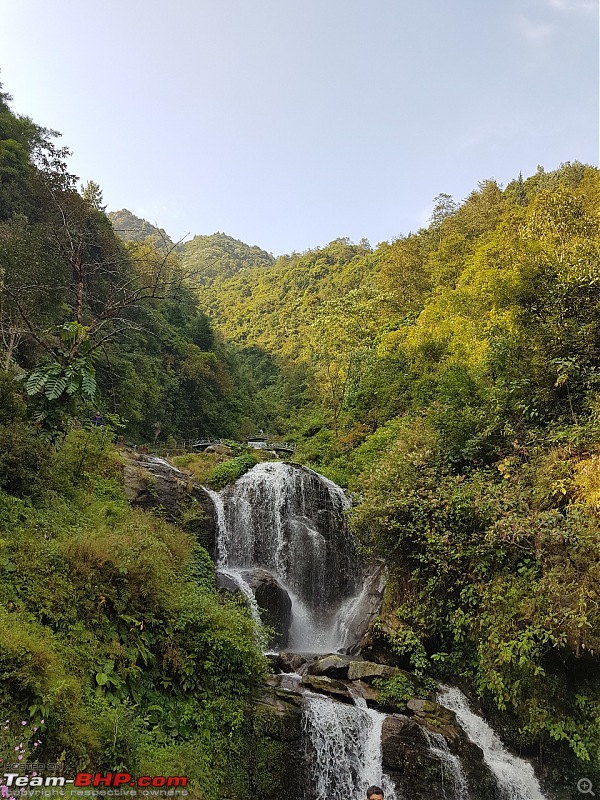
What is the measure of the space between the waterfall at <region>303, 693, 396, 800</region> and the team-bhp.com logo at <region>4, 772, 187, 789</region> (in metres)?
2.49

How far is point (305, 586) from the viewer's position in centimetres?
1441

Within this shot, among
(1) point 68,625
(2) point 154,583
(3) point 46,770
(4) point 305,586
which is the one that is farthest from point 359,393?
(3) point 46,770

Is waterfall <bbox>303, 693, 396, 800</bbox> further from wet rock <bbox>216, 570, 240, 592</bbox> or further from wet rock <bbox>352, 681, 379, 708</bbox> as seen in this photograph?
wet rock <bbox>216, 570, 240, 592</bbox>

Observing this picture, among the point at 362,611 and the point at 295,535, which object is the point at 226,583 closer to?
the point at 362,611

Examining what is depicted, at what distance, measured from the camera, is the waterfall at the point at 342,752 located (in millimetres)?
7238

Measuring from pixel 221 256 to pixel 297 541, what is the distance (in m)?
71.7

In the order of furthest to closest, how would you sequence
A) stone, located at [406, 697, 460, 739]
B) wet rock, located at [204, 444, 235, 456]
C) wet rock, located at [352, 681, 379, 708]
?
wet rock, located at [204, 444, 235, 456] < wet rock, located at [352, 681, 379, 708] < stone, located at [406, 697, 460, 739]

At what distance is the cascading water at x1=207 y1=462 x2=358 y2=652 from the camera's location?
13852mm

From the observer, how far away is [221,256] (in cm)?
8000

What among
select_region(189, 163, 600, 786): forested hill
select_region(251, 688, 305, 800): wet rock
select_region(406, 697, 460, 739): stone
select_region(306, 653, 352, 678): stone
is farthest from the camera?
select_region(306, 653, 352, 678): stone

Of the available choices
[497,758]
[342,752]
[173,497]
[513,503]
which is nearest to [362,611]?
[497,758]

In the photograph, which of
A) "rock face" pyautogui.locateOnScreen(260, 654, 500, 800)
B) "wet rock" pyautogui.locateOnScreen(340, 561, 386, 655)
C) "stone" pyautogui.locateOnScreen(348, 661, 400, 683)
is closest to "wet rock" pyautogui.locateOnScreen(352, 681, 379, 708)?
"rock face" pyautogui.locateOnScreen(260, 654, 500, 800)

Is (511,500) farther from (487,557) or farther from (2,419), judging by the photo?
(2,419)

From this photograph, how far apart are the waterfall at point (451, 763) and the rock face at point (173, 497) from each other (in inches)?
276
